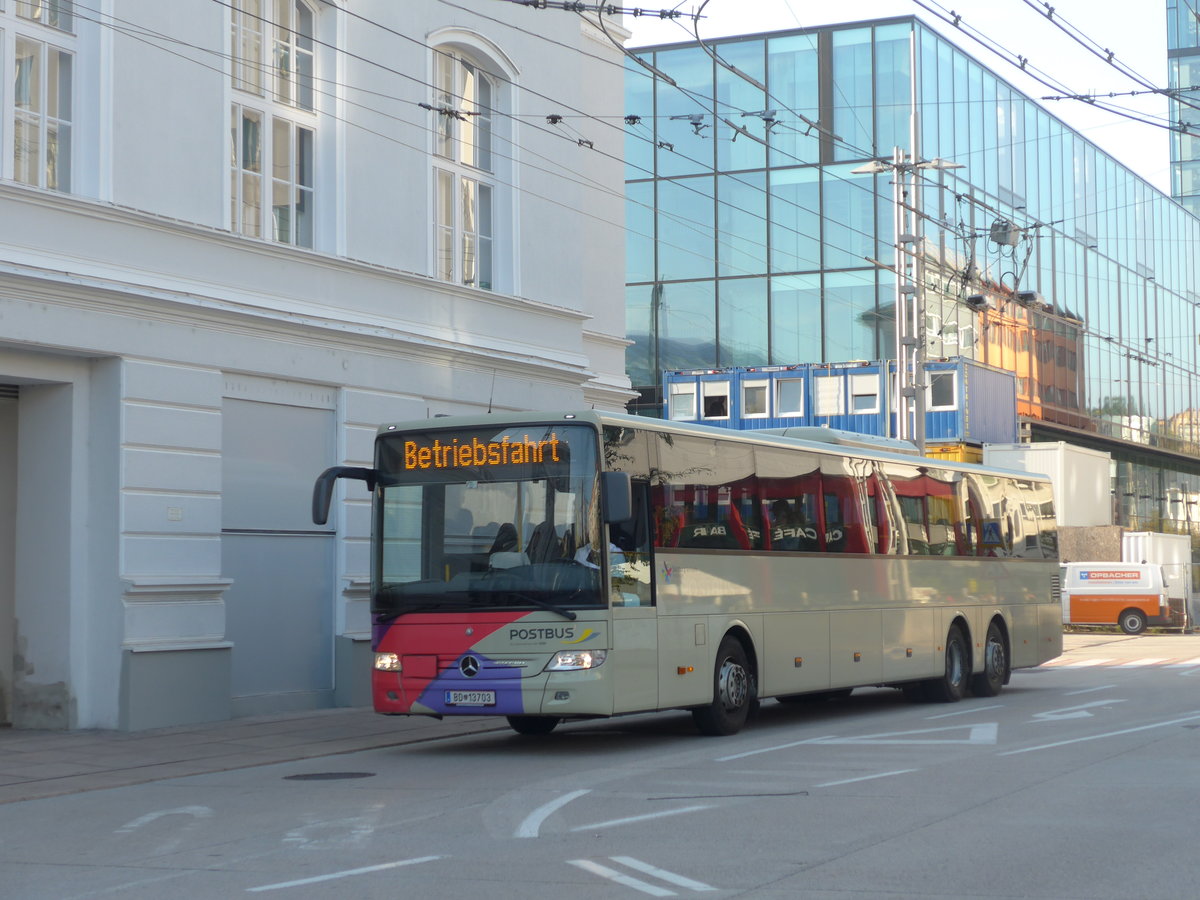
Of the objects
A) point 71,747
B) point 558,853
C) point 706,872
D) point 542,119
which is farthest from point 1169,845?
point 542,119

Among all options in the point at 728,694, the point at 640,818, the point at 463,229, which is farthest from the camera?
the point at 463,229

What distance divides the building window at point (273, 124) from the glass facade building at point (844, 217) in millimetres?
29243

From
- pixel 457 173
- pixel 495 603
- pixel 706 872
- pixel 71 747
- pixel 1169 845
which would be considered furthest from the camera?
pixel 457 173

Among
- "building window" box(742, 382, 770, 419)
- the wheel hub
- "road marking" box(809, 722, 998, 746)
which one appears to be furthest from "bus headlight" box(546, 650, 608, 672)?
"building window" box(742, 382, 770, 419)

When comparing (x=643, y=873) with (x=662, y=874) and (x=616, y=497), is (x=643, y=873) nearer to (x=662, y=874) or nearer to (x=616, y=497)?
(x=662, y=874)

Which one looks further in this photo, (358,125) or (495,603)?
(358,125)

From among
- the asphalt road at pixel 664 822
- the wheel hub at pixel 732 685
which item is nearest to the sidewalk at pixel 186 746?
the asphalt road at pixel 664 822

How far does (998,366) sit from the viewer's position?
174 feet

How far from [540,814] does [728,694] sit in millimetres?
5828

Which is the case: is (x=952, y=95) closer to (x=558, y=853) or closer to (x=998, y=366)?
(x=998, y=366)

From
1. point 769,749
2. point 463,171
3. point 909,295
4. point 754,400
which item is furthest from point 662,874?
point 754,400

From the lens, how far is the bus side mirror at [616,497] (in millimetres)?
13836

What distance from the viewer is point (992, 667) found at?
2209cm

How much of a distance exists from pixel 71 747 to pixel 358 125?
8539 millimetres
